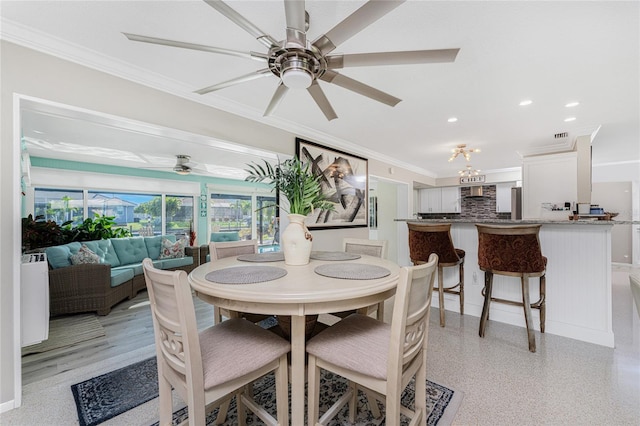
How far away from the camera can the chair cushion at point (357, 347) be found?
1.10 meters

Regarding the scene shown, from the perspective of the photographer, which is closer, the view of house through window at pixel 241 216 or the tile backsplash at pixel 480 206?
the tile backsplash at pixel 480 206

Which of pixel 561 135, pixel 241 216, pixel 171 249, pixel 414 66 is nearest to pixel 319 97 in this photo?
pixel 414 66

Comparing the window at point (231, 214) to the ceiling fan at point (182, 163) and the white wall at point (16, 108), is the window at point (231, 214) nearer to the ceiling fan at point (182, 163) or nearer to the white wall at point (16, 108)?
the ceiling fan at point (182, 163)

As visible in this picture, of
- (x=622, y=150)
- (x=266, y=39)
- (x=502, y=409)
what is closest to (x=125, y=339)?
(x=266, y=39)

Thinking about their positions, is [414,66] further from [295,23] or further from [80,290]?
[80,290]

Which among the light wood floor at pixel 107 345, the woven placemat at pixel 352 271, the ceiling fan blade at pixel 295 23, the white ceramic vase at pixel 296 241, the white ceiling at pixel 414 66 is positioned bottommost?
the light wood floor at pixel 107 345

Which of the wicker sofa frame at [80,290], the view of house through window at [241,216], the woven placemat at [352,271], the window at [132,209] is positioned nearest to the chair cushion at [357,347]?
the woven placemat at [352,271]

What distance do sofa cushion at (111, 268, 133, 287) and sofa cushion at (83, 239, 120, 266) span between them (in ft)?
1.34

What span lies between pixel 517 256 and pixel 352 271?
5.49ft

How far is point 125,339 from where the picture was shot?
2.51 m

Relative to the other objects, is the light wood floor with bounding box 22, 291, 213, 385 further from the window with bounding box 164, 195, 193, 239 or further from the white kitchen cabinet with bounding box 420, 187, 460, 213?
the white kitchen cabinet with bounding box 420, 187, 460, 213

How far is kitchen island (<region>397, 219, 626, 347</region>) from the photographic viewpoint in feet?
7.60

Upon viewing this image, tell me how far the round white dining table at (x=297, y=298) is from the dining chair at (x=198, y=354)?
0.36 ft

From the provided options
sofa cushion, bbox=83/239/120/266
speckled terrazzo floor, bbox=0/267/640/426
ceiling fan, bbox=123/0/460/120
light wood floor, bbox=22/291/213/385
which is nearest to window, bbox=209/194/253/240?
sofa cushion, bbox=83/239/120/266
